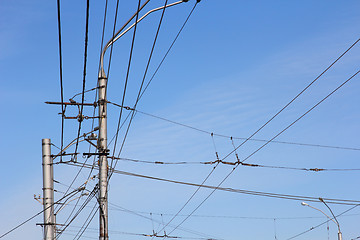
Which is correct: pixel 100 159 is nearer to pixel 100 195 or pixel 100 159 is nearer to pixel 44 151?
pixel 100 195

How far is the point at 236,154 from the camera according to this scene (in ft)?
93.1

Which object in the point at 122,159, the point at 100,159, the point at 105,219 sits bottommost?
the point at 105,219

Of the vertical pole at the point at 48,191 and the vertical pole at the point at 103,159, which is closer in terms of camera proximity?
the vertical pole at the point at 103,159

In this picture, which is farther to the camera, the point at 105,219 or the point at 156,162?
the point at 156,162

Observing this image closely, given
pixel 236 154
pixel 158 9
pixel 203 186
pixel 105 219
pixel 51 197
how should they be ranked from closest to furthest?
pixel 158 9 → pixel 105 219 → pixel 51 197 → pixel 236 154 → pixel 203 186

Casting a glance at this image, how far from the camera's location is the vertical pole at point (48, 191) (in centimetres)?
2491

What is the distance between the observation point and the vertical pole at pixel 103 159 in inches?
784

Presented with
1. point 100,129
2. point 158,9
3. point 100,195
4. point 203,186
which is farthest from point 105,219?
point 203,186

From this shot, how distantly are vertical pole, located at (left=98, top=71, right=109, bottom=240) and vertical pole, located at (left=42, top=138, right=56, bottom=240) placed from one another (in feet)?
17.8

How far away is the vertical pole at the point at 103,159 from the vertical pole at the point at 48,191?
5.42 metres

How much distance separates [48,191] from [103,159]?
5785mm

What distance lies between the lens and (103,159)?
66.6 ft

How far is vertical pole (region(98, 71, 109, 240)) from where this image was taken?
19.9m

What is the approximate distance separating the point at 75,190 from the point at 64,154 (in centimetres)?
287
